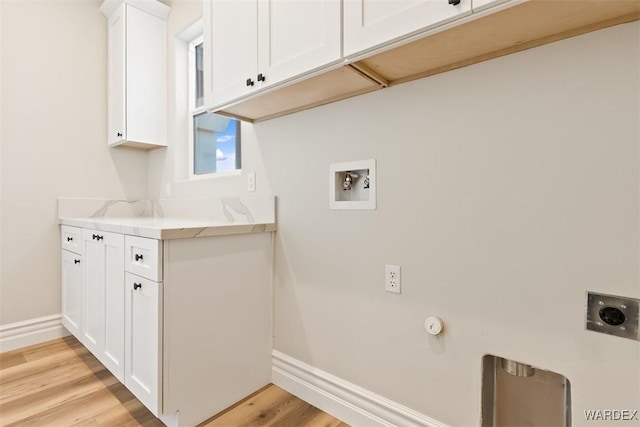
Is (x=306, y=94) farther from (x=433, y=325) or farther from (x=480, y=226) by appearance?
(x=433, y=325)

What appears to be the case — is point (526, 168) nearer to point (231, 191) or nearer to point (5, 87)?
point (231, 191)

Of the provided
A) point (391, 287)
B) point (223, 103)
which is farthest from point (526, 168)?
point (223, 103)

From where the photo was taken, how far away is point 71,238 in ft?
7.64

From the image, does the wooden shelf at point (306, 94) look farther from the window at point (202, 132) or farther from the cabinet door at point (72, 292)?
the cabinet door at point (72, 292)

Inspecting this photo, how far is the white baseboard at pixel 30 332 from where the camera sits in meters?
2.27

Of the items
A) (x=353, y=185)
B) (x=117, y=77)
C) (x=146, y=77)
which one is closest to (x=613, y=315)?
(x=353, y=185)

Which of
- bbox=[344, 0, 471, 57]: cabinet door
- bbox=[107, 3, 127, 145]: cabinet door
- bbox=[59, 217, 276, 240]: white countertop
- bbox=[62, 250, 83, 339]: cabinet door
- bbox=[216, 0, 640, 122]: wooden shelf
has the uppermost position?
bbox=[107, 3, 127, 145]: cabinet door

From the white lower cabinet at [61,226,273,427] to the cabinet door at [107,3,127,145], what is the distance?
1068mm

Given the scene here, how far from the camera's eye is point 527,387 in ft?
3.89

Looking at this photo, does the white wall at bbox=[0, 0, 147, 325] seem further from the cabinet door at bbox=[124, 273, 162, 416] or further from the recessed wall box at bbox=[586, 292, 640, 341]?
the recessed wall box at bbox=[586, 292, 640, 341]

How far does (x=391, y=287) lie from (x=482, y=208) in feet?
1.63

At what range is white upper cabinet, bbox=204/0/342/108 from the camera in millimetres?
1247

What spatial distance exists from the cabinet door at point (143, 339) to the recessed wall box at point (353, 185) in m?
0.89

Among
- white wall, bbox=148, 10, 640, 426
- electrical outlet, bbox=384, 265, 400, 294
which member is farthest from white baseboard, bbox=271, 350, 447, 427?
electrical outlet, bbox=384, 265, 400, 294
